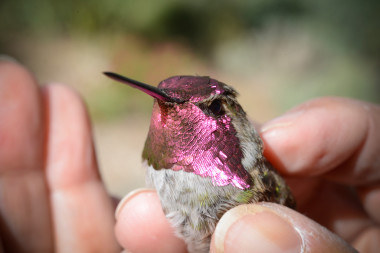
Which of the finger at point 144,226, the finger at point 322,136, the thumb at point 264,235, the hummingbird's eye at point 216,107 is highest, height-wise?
the hummingbird's eye at point 216,107

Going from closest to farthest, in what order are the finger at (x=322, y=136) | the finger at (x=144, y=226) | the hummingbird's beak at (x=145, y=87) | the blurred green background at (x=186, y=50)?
the hummingbird's beak at (x=145, y=87), the finger at (x=144, y=226), the finger at (x=322, y=136), the blurred green background at (x=186, y=50)

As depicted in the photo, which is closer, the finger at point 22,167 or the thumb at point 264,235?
the thumb at point 264,235

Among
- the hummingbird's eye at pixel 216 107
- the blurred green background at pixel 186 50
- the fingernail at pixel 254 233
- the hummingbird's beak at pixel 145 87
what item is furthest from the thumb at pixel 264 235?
the blurred green background at pixel 186 50

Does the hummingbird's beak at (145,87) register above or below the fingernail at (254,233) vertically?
above

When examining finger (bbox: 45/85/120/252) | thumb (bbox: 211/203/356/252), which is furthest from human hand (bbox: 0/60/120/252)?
thumb (bbox: 211/203/356/252)

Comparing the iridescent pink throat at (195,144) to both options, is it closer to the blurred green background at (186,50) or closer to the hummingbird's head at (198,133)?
the hummingbird's head at (198,133)

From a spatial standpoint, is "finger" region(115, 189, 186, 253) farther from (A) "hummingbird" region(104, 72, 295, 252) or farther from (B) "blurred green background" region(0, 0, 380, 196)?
(B) "blurred green background" region(0, 0, 380, 196)
